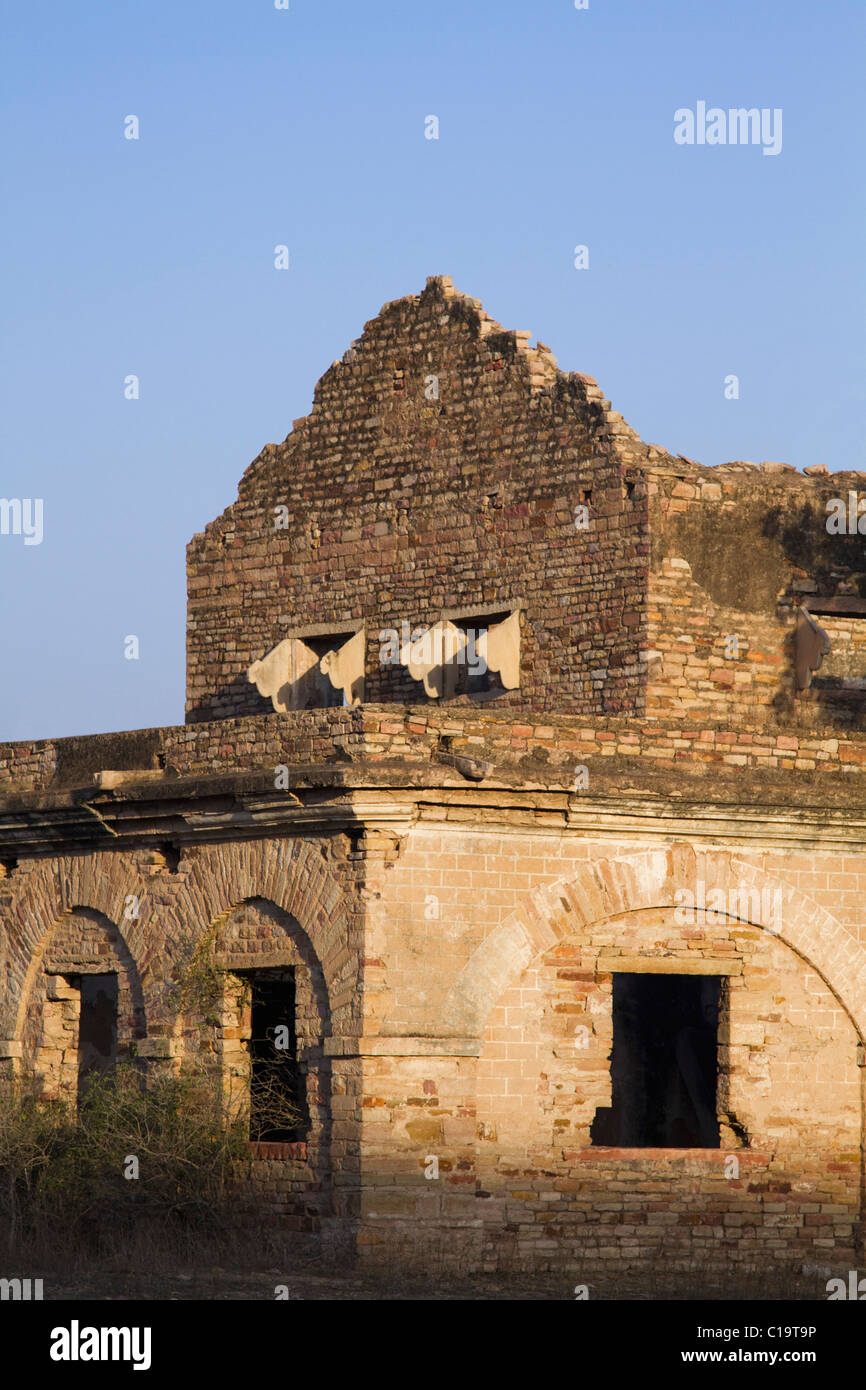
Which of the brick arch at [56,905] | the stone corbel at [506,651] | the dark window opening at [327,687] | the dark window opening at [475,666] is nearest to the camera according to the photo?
the brick arch at [56,905]

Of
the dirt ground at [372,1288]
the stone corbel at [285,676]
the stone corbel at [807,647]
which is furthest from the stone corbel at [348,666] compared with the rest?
the dirt ground at [372,1288]

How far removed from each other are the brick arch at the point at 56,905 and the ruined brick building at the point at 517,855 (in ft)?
0.09

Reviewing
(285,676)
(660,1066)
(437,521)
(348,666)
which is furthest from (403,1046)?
(660,1066)

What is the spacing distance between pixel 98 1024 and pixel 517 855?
6.69 m

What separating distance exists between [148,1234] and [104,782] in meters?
3.64

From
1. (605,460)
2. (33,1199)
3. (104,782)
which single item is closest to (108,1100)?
(33,1199)

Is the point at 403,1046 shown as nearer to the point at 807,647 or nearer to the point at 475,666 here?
the point at 475,666

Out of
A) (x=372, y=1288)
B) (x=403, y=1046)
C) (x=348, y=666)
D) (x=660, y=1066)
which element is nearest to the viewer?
(x=372, y=1288)

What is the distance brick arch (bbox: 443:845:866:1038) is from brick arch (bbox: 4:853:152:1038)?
125 inches

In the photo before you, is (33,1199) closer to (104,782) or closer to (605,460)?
(104,782)

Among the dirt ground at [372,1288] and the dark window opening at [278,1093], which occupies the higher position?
the dark window opening at [278,1093]

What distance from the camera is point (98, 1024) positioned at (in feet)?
69.8

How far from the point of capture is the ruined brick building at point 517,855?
15.9 m

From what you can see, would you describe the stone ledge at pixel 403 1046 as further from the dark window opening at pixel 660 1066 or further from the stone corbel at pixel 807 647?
the dark window opening at pixel 660 1066
